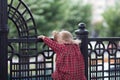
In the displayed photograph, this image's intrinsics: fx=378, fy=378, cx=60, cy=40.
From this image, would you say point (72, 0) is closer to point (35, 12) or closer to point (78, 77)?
point (35, 12)

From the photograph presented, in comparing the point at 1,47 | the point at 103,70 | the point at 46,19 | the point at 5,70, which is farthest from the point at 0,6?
the point at 46,19

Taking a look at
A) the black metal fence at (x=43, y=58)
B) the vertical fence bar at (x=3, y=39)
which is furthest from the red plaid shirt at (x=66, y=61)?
the vertical fence bar at (x=3, y=39)

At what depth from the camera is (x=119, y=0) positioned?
3609 cm

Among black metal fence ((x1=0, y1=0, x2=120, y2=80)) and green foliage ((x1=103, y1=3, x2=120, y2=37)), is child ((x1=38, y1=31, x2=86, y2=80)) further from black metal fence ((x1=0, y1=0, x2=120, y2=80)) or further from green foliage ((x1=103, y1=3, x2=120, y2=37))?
green foliage ((x1=103, y1=3, x2=120, y2=37))

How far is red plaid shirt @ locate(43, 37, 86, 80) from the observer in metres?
5.40

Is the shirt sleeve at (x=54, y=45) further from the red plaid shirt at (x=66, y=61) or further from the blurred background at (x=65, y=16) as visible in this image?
the blurred background at (x=65, y=16)

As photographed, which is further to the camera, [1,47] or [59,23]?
[59,23]

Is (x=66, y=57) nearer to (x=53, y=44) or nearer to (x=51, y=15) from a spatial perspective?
(x=53, y=44)

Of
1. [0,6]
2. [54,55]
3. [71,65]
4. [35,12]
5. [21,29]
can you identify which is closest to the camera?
[0,6]

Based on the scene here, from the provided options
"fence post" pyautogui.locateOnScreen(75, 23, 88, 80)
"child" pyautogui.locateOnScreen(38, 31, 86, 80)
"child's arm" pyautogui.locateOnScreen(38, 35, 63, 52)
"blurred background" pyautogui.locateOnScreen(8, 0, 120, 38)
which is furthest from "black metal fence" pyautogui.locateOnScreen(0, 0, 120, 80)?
"blurred background" pyautogui.locateOnScreen(8, 0, 120, 38)

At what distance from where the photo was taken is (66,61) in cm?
541

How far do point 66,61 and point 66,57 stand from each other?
0.06m

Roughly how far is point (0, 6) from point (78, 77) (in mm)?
1546

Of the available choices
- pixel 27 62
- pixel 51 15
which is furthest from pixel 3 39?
pixel 51 15
